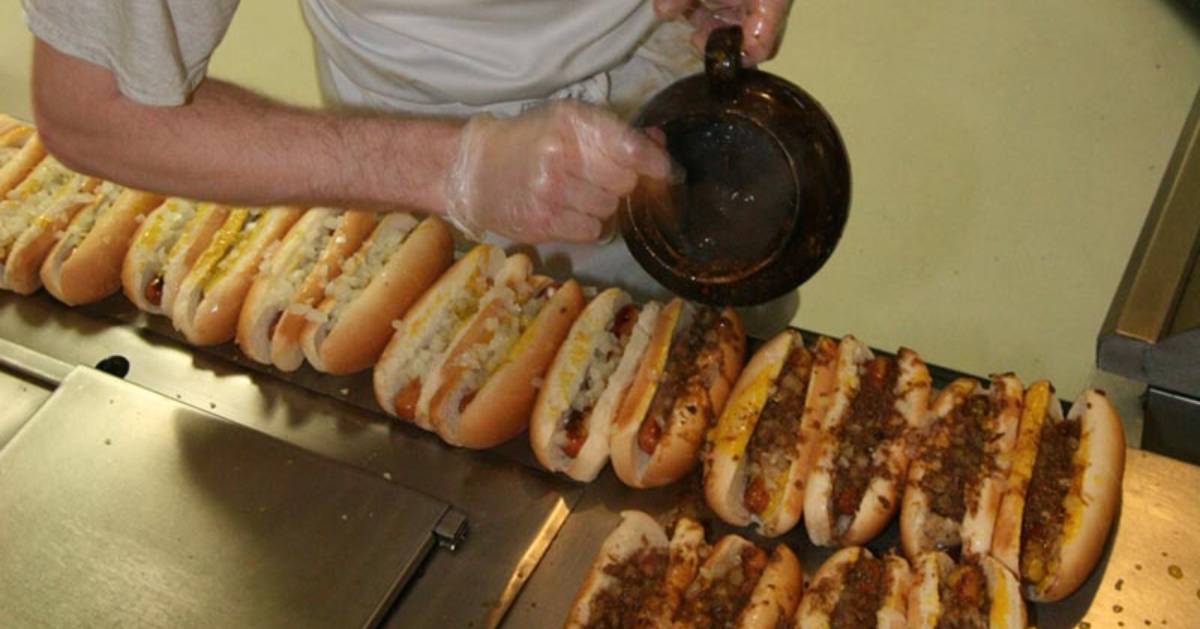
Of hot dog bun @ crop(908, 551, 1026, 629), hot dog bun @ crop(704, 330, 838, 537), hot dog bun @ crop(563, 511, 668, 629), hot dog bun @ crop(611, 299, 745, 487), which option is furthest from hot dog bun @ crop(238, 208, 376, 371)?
hot dog bun @ crop(908, 551, 1026, 629)

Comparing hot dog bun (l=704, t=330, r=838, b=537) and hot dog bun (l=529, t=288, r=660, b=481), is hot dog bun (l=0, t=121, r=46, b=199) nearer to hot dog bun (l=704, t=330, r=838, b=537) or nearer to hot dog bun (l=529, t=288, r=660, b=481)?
hot dog bun (l=529, t=288, r=660, b=481)

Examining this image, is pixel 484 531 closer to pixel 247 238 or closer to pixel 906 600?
pixel 906 600

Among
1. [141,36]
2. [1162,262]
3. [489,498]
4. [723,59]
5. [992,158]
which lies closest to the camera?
[141,36]

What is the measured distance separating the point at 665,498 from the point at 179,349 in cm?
143

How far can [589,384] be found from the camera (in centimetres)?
249

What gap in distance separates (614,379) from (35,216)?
1911 mm

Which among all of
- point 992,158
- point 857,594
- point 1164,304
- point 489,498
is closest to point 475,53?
point 489,498

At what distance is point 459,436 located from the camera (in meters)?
2.41

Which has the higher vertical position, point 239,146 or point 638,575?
point 239,146

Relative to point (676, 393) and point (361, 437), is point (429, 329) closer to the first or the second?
point (361, 437)

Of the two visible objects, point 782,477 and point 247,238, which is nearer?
point 782,477

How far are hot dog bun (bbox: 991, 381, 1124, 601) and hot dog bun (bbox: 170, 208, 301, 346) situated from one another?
197 cm

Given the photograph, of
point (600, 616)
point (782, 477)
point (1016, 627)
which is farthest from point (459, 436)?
point (1016, 627)

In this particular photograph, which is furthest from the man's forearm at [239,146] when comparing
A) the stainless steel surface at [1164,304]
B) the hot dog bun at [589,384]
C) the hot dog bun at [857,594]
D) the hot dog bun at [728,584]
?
the stainless steel surface at [1164,304]
